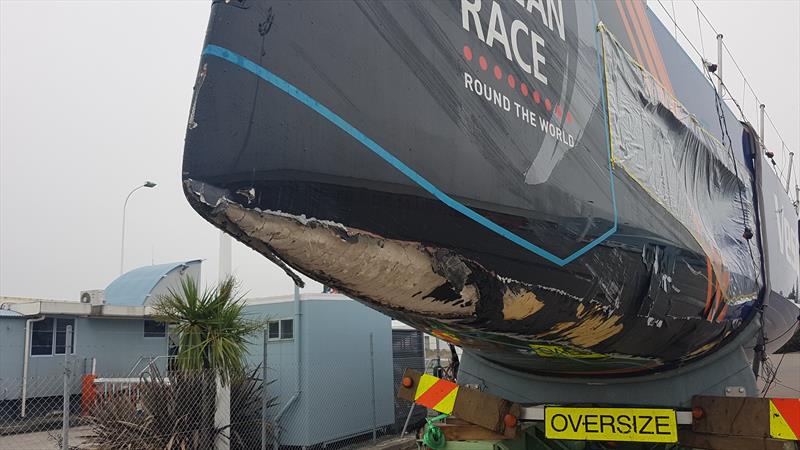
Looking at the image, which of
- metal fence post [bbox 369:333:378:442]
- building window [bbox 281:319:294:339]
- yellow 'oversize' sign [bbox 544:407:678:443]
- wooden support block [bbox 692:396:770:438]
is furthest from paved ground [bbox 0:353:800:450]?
yellow 'oversize' sign [bbox 544:407:678:443]

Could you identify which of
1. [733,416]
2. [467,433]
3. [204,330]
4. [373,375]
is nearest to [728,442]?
[733,416]

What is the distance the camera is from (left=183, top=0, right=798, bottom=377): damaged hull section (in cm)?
175

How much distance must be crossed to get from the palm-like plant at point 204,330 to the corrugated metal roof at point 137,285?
10.6 meters

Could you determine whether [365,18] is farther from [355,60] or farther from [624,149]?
[624,149]

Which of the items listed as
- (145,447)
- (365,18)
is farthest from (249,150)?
(145,447)

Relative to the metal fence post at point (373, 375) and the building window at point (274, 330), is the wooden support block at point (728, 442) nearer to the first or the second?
the metal fence post at point (373, 375)

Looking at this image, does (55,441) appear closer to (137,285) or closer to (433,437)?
(137,285)

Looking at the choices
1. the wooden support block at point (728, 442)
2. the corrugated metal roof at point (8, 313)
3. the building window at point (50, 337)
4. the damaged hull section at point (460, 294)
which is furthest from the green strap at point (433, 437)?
the corrugated metal roof at point (8, 313)

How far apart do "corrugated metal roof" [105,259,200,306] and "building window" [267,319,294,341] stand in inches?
357

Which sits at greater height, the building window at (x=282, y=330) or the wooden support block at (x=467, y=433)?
the building window at (x=282, y=330)

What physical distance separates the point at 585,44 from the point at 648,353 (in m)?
1.86

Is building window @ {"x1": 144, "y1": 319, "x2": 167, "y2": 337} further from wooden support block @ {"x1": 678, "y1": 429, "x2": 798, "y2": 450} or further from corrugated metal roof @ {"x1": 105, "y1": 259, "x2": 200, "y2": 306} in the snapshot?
wooden support block @ {"x1": 678, "y1": 429, "x2": 798, "y2": 450}

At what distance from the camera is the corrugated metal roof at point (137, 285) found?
18812mm

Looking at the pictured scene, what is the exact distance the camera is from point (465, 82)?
2.33 meters
